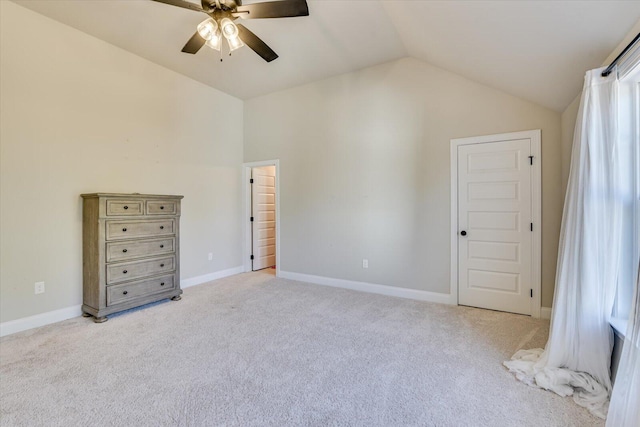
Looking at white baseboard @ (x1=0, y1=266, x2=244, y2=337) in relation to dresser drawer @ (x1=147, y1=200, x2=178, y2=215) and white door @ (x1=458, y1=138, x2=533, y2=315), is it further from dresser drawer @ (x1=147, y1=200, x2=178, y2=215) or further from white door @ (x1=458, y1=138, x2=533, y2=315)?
white door @ (x1=458, y1=138, x2=533, y2=315)

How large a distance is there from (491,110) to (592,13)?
1659 mm

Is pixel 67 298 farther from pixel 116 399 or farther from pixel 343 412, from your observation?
pixel 343 412

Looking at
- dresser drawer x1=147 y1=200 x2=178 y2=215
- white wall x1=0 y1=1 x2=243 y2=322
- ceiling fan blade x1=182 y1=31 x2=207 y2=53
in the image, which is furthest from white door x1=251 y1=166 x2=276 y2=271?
ceiling fan blade x1=182 y1=31 x2=207 y2=53

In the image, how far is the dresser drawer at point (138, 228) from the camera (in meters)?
3.08

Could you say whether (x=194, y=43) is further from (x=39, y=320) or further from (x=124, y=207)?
(x=39, y=320)

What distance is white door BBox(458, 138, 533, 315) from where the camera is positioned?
3113mm

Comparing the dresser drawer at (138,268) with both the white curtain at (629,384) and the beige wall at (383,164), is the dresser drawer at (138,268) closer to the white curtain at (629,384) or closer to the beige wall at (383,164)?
the beige wall at (383,164)

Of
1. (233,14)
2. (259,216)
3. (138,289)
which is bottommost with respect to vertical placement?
(138,289)

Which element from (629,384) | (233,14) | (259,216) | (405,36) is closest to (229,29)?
(233,14)

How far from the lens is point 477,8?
210cm

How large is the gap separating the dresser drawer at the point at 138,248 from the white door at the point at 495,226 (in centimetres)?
366

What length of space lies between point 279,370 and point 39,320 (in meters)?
2.69

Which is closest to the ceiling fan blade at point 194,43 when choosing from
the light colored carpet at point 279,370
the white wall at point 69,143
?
the white wall at point 69,143

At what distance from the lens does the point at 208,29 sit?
235 centimetres
